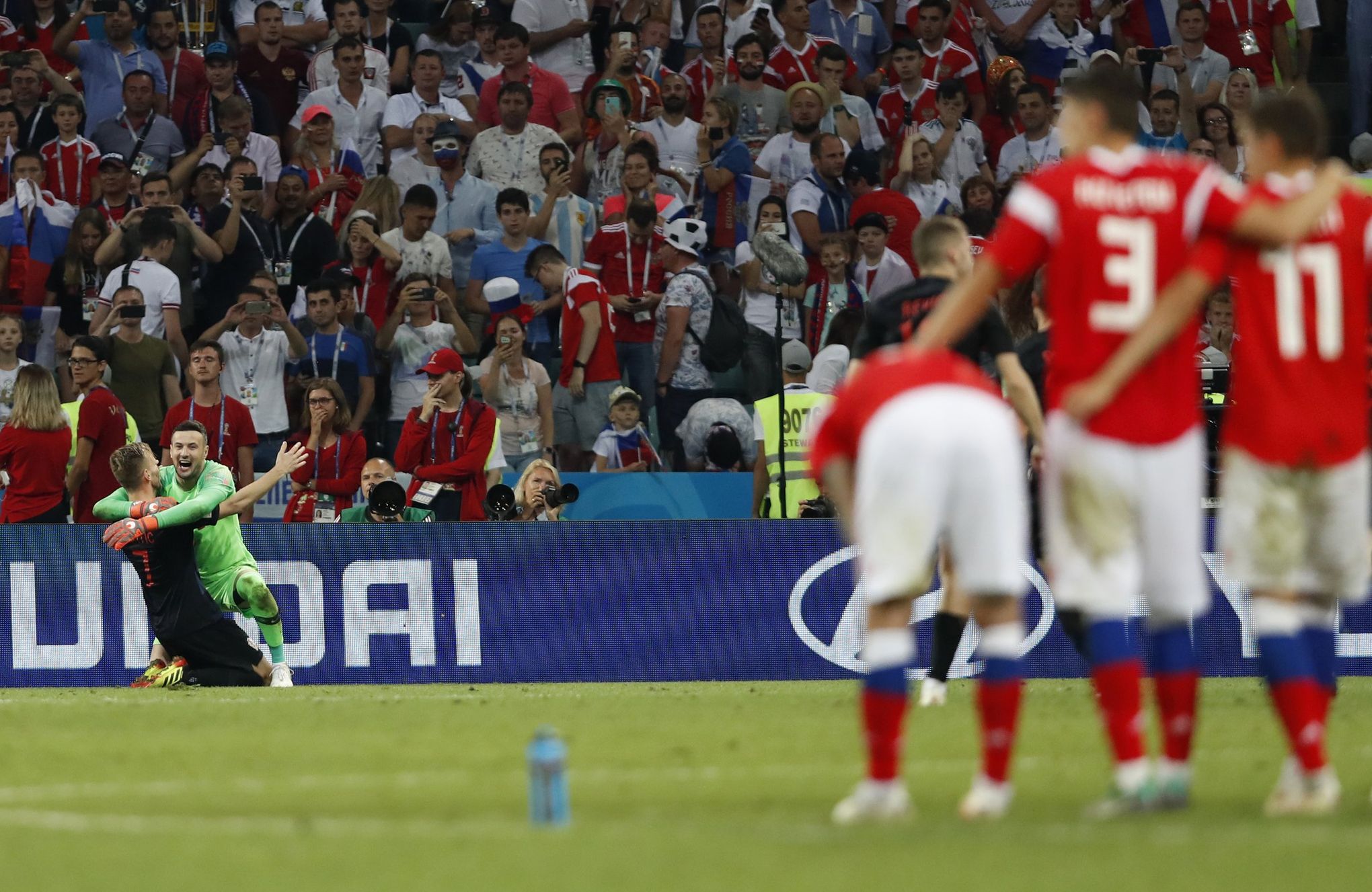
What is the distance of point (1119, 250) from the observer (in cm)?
623

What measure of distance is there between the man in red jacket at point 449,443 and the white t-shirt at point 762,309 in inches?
122

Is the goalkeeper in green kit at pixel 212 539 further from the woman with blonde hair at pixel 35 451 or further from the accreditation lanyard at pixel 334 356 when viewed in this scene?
the accreditation lanyard at pixel 334 356

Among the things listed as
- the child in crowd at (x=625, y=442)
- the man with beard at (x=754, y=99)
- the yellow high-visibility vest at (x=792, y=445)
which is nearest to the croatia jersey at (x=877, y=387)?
the yellow high-visibility vest at (x=792, y=445)

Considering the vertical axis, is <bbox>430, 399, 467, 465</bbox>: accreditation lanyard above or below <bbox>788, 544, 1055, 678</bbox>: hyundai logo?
above

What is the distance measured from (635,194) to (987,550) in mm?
12127

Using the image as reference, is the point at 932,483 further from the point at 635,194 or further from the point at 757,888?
the point at 635,194

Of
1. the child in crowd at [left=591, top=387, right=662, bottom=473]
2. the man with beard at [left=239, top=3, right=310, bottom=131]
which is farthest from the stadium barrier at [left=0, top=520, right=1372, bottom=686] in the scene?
the man with beard at [left=239, top=3, right=310, bottom=131]

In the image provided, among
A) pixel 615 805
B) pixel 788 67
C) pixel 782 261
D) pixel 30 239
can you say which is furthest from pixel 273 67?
pixel 615 805

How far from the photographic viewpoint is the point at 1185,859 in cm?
549

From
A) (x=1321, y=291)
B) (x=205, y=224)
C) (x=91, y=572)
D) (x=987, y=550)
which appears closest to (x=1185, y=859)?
(x=987, y=550)

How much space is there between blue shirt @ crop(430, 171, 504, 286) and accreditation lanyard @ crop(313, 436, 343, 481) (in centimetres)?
282

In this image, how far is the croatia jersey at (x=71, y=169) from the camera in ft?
59.2

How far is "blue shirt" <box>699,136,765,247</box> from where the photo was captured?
1875 centimetres

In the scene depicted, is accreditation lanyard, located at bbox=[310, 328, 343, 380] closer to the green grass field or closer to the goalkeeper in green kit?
the goalkeeper in green kit
